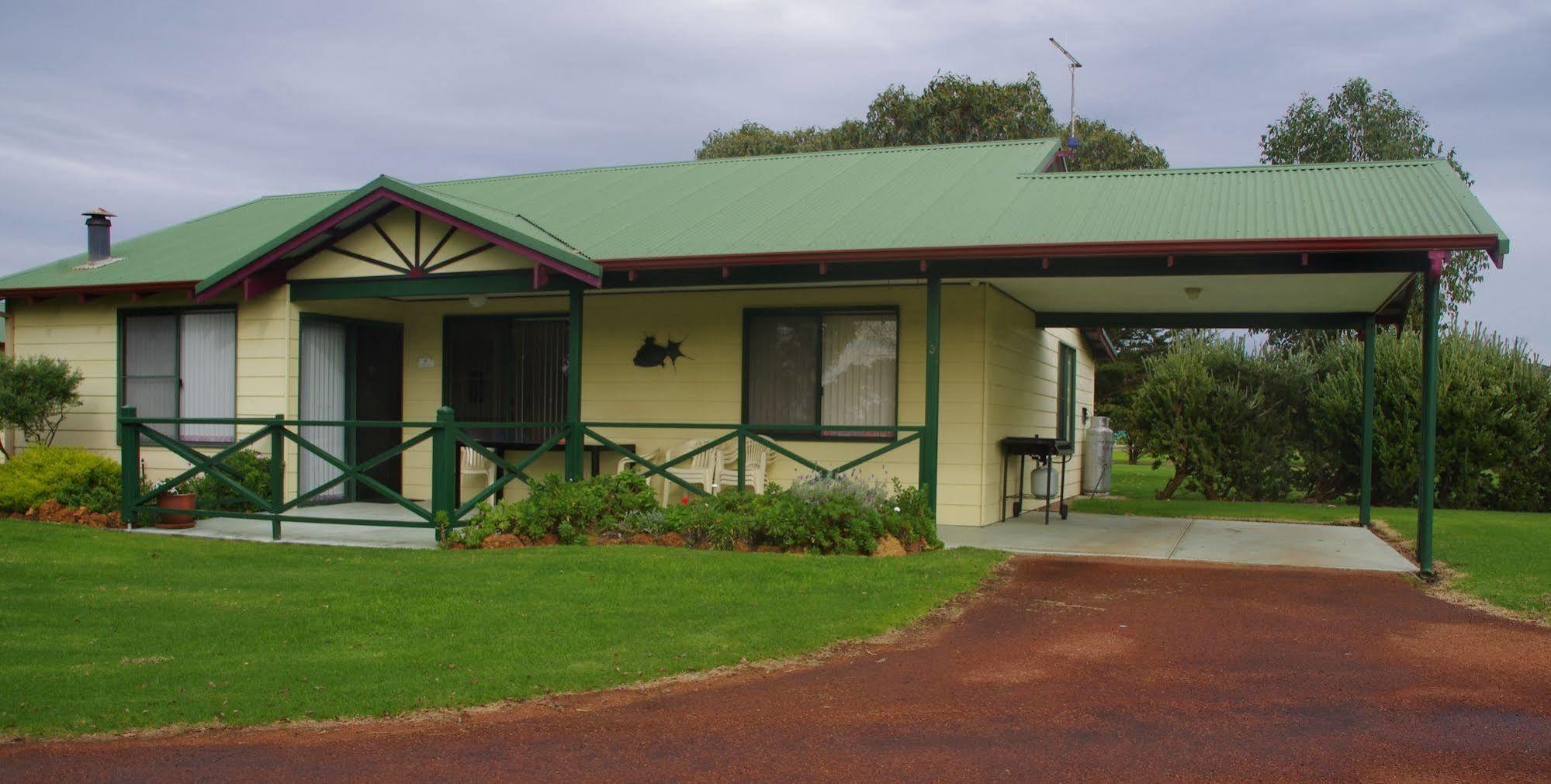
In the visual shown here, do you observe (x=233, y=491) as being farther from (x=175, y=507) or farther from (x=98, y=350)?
(x=98, y=350)

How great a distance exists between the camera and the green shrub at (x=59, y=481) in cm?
1144

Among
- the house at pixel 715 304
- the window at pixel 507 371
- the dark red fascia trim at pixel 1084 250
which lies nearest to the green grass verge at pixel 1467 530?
the house at pixel 715 304

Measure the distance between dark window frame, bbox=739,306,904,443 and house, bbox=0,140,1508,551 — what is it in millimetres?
27

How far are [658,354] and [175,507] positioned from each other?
4.98 metres

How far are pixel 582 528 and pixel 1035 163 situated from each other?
7.09m

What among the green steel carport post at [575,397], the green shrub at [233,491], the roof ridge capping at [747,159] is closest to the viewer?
the green steel carport post at [575,397]

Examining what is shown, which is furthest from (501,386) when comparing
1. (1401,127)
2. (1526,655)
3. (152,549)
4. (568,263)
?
(1401,127)

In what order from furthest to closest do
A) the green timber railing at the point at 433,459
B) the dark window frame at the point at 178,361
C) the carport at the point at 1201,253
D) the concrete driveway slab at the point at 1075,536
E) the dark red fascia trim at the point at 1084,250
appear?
1. the dark window frame at the point at 178,361
2. the concrete driveway slab at the point at 1075,536
3. the green timber railing at the point at 433,459
4. the carport at the point at 1201,253
5. the dark red fascia trim at the point at 1084,250

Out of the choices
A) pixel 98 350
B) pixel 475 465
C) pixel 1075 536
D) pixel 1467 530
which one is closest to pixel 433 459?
pixel 475 465

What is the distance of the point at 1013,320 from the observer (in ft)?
41.3

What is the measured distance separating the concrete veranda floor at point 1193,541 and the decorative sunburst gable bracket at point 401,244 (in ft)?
14.5

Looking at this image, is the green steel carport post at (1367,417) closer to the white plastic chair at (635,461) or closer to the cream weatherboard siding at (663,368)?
the cream weatherboard siding at (663,368)

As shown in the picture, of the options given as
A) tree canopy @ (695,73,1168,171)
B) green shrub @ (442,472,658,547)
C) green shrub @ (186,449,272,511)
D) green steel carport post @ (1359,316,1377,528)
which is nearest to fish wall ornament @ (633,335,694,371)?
green shrub @ (442,472,658,547)

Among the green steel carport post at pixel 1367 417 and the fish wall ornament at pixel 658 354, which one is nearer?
the green steel carport post at pixel 1367 417
